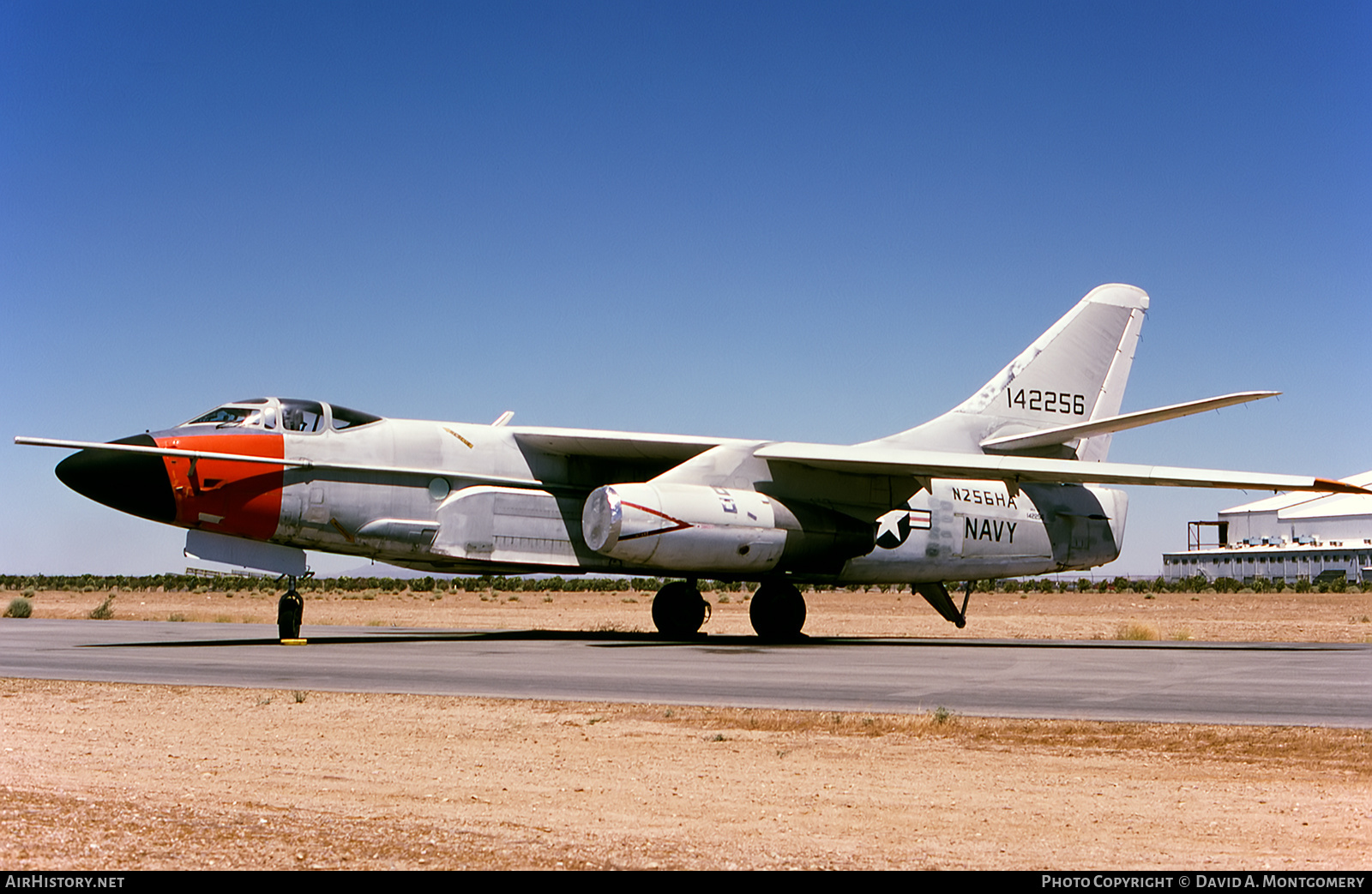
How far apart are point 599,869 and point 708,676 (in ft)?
25.7

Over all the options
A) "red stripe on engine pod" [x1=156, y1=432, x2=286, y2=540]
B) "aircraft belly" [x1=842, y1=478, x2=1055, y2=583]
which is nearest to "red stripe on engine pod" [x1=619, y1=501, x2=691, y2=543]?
"aircraft belly" [x1=842, y1=478, x2=1055, y2=583]

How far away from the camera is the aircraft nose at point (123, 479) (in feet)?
50.6

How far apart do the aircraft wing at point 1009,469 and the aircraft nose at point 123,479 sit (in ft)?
27.7

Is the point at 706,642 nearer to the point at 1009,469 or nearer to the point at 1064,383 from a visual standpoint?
the point at 1009,469

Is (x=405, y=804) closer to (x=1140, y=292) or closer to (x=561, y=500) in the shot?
(x=561, y=500)

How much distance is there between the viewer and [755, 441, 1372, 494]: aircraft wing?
1766cm

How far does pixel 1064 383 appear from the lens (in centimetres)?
2225

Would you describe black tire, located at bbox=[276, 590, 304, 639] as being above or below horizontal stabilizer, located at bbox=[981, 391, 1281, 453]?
below

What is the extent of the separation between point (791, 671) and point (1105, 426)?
8.95m

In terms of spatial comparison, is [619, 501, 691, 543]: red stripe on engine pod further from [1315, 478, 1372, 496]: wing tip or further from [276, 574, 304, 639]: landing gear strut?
[1315, 478, 1372, 496]: wing tip

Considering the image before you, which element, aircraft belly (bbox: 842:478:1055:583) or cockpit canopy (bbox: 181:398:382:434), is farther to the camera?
aircraft belly (bbox: 842:478:1055:583)

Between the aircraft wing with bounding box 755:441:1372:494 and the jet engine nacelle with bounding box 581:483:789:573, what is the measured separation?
108cm

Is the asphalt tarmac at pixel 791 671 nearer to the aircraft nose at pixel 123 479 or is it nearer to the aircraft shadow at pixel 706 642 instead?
the aircraft shadow at pixel 706 642

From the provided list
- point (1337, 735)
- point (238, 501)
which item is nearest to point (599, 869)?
point (1337, 735)
